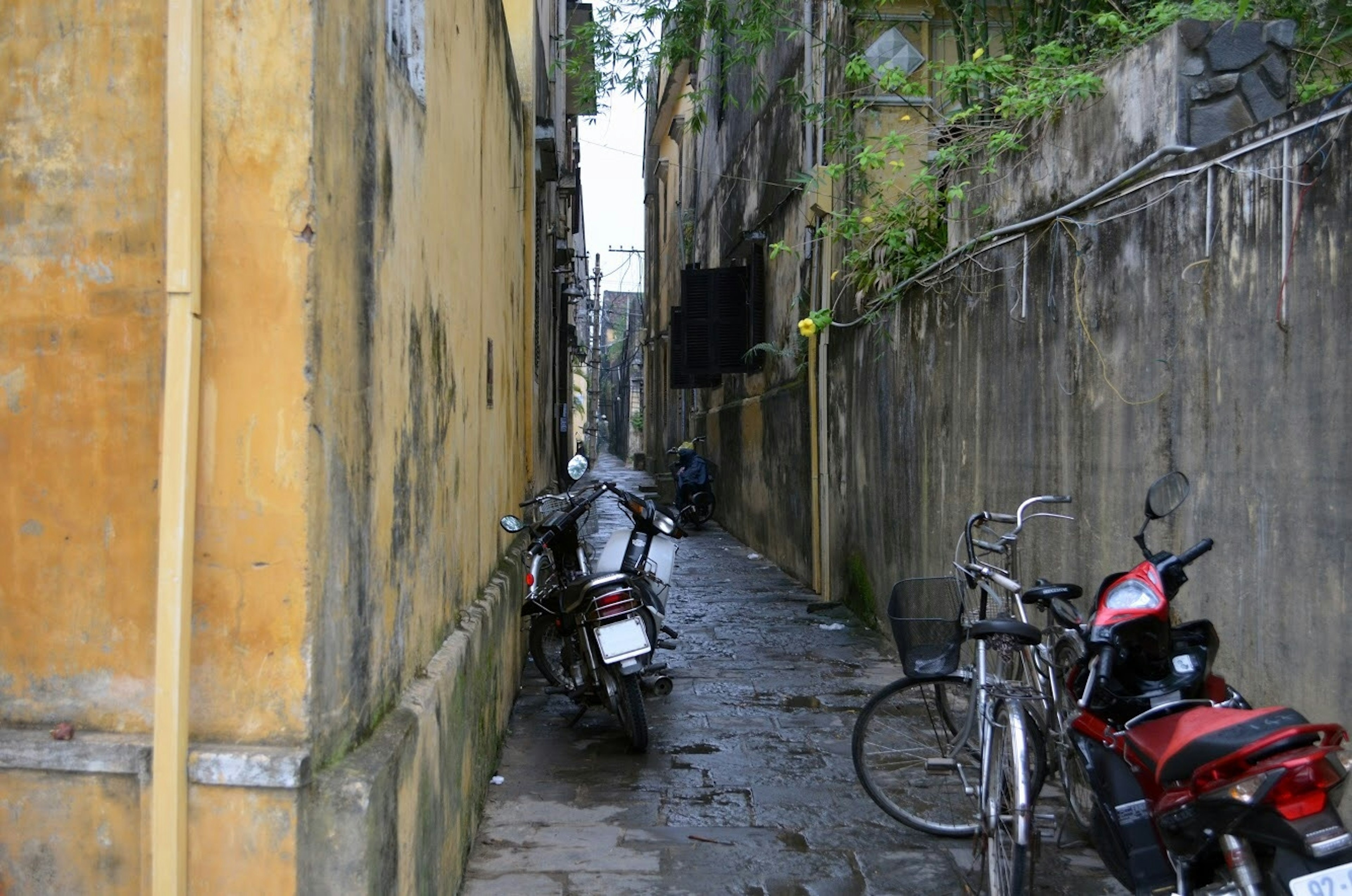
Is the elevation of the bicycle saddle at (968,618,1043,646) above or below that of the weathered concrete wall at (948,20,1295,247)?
below

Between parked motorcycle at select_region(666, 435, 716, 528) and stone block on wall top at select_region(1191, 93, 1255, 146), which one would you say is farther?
parked motorcycle at select_region(666, 435, 716, 528)

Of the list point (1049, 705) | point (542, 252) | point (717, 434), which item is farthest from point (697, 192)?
point (1049, 705)

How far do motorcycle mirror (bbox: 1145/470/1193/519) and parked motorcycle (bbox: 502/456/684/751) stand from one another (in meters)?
2.61

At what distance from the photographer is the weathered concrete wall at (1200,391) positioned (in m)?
3.51

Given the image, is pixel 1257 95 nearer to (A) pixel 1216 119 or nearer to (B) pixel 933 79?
(A) pixel 1216 119

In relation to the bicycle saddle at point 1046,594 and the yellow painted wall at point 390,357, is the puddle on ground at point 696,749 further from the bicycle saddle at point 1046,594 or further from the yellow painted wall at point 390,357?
the bicycle saddle at point 1046,594

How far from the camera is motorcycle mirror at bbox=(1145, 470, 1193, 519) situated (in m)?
3.69

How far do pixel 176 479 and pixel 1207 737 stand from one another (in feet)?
7.66

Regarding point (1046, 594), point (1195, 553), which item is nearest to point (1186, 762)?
point (1195, 553)

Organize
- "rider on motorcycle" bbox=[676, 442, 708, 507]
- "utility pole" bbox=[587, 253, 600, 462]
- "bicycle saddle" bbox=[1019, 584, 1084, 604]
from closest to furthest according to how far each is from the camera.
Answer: "bicycle saddle" bbox=[1019, 584, 1084, 604]
"rider on motorcycle" bbox=[676, 442, 708, 507]
"utility pole" bbox=[587, 253, 600, 462]

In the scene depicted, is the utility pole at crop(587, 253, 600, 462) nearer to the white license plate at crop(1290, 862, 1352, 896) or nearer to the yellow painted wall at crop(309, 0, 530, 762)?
the yellow painted wall at crop(309, 0, 530, 762)

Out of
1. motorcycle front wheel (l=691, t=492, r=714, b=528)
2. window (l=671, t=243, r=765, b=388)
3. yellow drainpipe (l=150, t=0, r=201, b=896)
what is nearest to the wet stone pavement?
yellow drainpipe (l=150, t=0, r=201, b=896)

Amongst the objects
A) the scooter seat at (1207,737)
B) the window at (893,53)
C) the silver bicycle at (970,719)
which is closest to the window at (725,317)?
the window at (893,53)

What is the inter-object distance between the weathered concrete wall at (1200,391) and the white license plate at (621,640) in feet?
6.45
